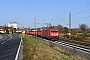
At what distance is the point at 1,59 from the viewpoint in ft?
46.4

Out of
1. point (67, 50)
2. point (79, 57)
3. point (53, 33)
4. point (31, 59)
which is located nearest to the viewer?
point (31, 59)

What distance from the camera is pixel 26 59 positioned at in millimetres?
13648

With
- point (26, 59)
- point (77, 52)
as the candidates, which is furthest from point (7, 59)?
point (77, 52)

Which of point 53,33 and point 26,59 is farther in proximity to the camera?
point 53,33

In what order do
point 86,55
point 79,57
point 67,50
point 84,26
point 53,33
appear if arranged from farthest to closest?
point 84,26 < point 53,33 < point 67,50 < point 79,57 < point 86,55

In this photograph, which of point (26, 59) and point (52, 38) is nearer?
point (26, 59)

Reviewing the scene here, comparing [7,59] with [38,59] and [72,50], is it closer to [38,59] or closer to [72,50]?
[38,59]

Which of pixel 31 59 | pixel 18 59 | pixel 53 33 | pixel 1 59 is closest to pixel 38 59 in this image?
pixel 31 59

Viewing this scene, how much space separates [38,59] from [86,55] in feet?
15.7

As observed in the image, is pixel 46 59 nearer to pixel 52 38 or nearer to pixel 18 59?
pixel 18 59

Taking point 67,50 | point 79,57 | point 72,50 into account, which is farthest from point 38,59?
point 67,50

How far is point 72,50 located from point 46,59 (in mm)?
8364

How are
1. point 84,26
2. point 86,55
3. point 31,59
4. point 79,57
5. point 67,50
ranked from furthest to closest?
point 84,26 → point 67,50 → point 79,57 → point 86,55 → point 31,59

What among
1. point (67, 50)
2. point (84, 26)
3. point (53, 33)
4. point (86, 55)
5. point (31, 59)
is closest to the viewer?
point (31, 59)
